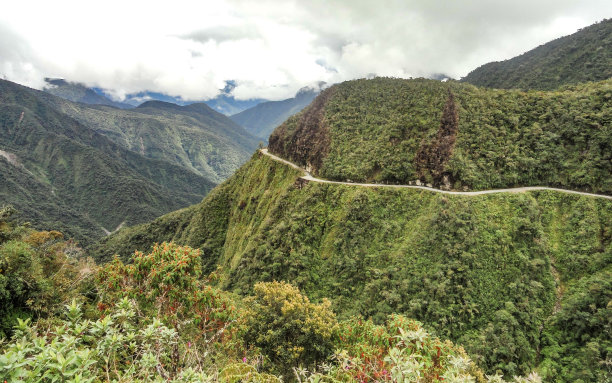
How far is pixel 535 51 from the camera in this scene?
13712cm

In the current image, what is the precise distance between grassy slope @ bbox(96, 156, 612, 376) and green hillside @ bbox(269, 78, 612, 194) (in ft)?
13.4

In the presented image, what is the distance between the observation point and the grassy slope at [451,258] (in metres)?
33.9

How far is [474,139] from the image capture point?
49.3 meters

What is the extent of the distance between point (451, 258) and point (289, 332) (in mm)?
28729

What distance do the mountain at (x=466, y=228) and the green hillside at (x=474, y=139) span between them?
229 millimetres

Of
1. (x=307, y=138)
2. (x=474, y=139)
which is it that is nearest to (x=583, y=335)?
(x=474, y=139)

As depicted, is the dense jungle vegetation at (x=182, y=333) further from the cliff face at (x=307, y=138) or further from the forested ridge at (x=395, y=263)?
the cliff face at (x=307, y=138)

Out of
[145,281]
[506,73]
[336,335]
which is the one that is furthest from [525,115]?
[506,73]

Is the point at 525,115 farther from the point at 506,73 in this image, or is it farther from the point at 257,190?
the point at 506,73

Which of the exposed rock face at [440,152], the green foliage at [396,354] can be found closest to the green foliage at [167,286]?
the green foliage at [396,354]

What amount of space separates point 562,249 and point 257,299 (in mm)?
40861

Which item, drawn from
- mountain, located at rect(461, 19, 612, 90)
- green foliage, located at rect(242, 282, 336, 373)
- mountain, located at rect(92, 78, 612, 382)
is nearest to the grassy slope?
mountain, located at rect(92, 78, 612, 382)

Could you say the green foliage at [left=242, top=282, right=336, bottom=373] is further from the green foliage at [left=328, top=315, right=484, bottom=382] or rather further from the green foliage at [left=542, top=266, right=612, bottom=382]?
the green foliage at [left=542, top=266, right=612, bottom=382]

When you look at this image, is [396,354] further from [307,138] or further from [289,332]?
[307,138]
